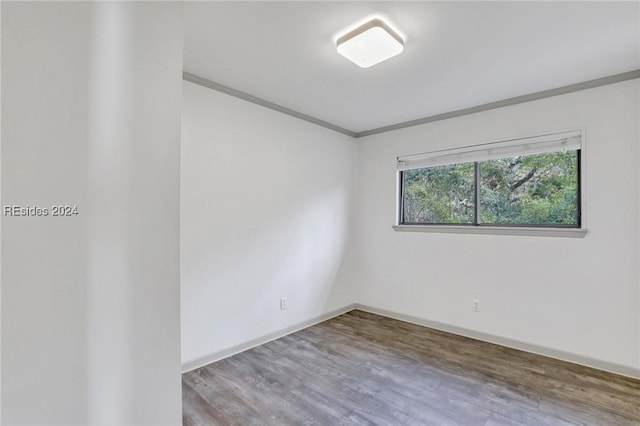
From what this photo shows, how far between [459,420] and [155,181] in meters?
2.24

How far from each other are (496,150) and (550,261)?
1190 millimetres

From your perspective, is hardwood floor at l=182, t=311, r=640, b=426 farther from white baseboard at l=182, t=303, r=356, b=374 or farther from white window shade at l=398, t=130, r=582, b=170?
white window shade at l=398, t=130, r=582, b=170

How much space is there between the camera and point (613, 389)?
2.24 meters

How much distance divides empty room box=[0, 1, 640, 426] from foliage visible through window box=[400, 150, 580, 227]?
0.02 meters

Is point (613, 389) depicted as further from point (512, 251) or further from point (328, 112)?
point (328, 112)

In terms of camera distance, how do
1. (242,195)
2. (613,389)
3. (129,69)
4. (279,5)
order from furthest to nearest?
(242,195)
(613,389)
(279,5)
(129,69)

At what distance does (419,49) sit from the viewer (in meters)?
2.12

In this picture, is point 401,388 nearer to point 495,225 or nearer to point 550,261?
point 550,261

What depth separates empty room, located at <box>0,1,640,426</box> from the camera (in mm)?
874

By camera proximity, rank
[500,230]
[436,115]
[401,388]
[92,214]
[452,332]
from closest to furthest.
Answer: [92,214]
[401,388]
[500,230]
[452,332]
[436,115]

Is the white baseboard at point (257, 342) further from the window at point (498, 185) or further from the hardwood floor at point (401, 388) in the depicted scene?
the window at point (498, 185)

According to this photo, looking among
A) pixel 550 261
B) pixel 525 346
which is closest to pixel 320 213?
pixel 550 261

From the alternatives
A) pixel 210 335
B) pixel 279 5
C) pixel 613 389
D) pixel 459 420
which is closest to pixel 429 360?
pixel 459 420

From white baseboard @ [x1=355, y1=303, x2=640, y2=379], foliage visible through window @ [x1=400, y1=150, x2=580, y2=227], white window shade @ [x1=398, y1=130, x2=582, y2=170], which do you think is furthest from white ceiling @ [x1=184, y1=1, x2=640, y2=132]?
white baseboard @ [x1=355, y1=303, x2=640, y2=379]
